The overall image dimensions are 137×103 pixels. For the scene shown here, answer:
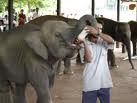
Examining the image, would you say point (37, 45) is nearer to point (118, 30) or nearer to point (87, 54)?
point (87, 54)

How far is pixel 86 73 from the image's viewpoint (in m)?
6.52

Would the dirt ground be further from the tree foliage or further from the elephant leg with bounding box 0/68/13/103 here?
the tree foliage

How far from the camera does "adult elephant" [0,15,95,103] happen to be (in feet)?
20.3

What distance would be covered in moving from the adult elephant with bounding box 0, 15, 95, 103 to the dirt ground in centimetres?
301

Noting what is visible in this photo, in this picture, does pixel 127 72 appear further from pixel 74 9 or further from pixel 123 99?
pixel 74 9

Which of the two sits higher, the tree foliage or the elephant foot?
the elephant foot

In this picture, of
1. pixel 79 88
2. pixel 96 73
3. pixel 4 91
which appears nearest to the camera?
pixel 96 73

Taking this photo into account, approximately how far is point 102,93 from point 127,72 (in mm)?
8563

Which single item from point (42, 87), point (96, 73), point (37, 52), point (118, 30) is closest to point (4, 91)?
point (42, 87)

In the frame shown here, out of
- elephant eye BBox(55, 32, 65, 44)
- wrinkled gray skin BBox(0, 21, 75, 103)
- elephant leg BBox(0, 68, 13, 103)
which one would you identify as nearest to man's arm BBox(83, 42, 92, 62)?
wrinkled gray skin BBox(0, 21, 75, 103)

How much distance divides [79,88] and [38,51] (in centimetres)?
529

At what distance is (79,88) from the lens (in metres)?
11.3

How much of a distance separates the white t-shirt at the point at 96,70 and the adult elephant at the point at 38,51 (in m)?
0.39

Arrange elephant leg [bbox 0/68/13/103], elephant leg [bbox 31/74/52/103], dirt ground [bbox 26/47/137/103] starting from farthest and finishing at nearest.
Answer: dirt ground [bbox 26/47/137/103] → elephant leg [bbox 0/68/13/103] → elephant leg [bbox 31/74/52/103]
